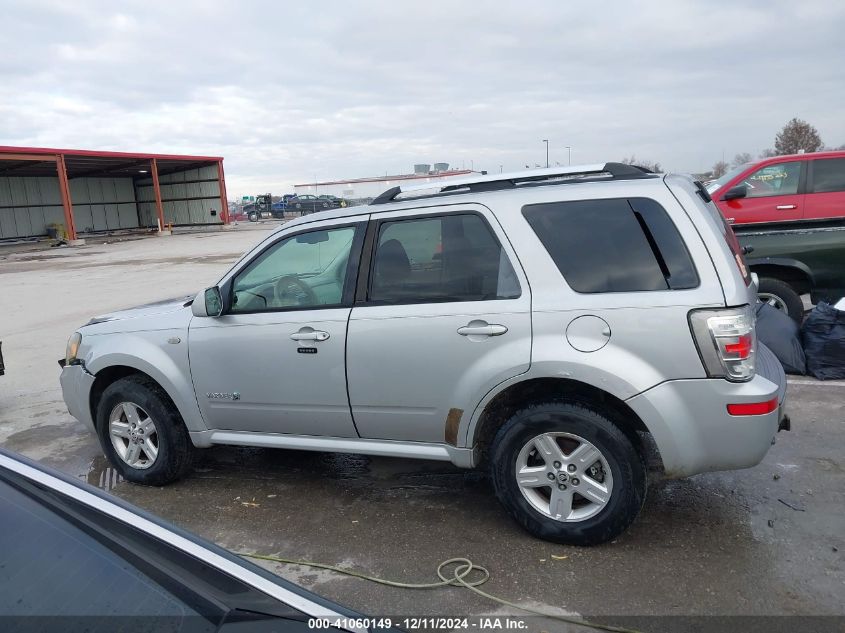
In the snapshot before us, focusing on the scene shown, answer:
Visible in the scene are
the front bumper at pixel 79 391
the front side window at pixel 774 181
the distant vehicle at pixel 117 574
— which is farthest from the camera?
the front side window at pixel 774 181

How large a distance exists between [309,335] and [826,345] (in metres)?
5.14

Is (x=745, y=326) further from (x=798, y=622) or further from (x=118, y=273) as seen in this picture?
(x=118, y=273)

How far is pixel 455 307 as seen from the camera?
3744mm

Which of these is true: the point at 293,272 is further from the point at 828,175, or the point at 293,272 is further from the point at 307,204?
the point at 307,204

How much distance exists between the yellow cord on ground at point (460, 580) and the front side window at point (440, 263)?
141cm

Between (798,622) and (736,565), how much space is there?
0.48 metres

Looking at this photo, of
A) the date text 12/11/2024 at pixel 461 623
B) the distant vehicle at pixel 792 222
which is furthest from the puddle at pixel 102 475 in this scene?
the distant vehicle at pixel 792 222

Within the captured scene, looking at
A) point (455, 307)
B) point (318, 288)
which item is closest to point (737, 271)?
→ point (455, 307)

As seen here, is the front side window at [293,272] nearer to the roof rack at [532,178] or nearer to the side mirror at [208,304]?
the side mirror at [208,304]

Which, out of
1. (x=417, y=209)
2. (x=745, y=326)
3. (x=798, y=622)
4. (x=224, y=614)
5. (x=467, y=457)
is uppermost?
(x=417, y=209)

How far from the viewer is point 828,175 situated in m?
8.76

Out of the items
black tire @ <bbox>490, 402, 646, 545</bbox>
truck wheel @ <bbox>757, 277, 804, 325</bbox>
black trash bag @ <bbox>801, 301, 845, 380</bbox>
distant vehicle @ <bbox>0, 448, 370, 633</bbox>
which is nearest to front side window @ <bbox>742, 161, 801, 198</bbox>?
truck wheel @ <bbox>757, 277, 804, 325</bbox>

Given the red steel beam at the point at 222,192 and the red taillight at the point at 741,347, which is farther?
the red steel beam at the point at 222,192

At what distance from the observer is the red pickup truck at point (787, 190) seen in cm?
873
